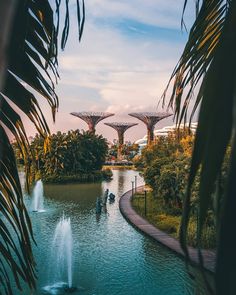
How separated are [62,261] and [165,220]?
6.54 metres

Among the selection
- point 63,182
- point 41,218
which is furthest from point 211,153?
point 63,182

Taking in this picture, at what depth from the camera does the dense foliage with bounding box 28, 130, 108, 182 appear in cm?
3375

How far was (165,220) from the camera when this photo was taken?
55.0 ft

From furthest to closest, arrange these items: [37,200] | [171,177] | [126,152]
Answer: [126,152]
[37,200]
[171,177]

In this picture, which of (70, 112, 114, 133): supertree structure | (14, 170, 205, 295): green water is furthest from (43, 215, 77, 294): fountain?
(70, 112, 114, 133): supertree structure

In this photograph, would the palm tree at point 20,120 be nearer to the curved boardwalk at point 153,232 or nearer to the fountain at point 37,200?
the curved boardwalk at point 153,232

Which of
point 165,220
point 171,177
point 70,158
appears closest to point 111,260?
point 165,220

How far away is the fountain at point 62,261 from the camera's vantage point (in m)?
9.51

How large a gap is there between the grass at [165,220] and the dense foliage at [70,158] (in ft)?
36.3

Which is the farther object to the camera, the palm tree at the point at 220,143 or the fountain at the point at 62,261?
the fountain at the point at 62,261

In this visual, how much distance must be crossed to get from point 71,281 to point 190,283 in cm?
301

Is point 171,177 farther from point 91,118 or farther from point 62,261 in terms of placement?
point 91,118

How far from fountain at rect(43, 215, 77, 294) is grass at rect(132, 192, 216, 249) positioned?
10.5ft

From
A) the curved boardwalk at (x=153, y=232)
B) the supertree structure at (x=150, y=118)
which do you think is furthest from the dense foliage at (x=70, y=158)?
the supertree structure at (x=150, y=118)
